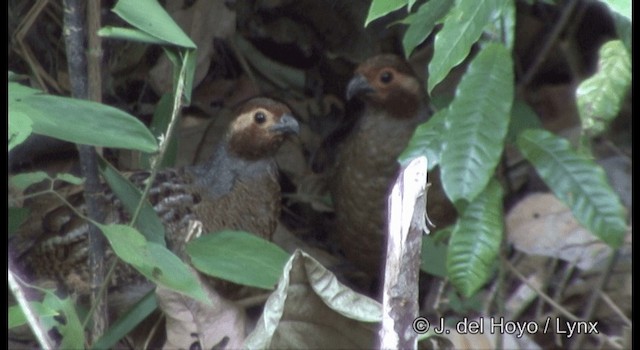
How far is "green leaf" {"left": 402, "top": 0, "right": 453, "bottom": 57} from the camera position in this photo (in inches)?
81.9

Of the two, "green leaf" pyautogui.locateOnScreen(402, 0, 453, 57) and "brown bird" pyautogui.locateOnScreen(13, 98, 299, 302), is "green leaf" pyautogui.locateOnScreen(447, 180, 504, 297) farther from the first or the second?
"brown bird" pyautogui.locateOnScreen(13, 98, 299, 302)

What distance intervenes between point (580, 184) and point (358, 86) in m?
0.82

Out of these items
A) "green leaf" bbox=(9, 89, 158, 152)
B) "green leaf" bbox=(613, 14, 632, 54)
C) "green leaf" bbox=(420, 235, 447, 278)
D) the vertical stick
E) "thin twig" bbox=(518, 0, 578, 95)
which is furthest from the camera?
"thin twig" bbox=(518, 0, 578, 95)

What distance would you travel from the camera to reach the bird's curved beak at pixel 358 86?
301 centimetres

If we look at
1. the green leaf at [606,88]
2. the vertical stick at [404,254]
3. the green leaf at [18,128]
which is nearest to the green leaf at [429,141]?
the green leaf at [606,88]

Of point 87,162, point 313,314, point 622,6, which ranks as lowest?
point 313,314

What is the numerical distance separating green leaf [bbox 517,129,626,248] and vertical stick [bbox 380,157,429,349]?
2.99 ft

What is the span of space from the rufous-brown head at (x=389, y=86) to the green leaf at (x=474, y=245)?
79 centimetres

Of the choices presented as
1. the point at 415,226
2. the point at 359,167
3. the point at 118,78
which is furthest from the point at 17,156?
the point at 415,226

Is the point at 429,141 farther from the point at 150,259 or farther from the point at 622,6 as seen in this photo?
the point at 622,6

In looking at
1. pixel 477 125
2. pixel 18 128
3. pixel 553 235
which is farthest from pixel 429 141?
pixel 18 128

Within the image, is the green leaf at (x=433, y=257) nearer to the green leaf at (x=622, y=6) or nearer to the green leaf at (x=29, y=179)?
the green leaf at (x=29, y=179)

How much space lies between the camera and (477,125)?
2199 millimetres

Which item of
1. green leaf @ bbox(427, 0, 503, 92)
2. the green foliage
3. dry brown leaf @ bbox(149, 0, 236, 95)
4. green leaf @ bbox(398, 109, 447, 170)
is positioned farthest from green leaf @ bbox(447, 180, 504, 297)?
dry brown leaf @ bbox(149, 0, 236, 95)
